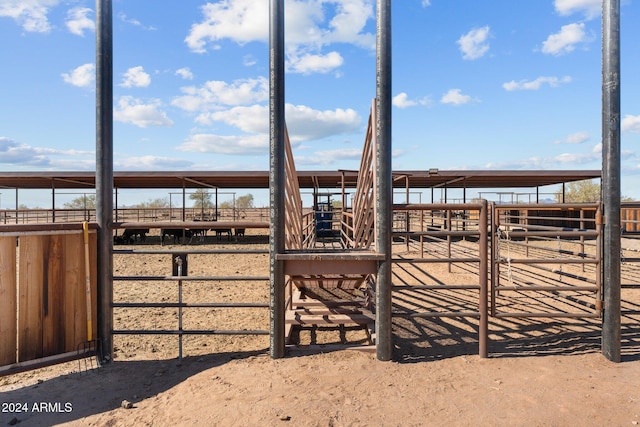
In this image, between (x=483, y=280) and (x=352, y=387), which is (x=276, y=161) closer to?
(x=352, y=387)

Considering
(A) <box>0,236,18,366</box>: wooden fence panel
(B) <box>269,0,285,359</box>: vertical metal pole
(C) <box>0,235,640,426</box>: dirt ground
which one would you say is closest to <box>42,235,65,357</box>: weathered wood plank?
(A) <box>0,236,18,366</box>: wooden fence panel

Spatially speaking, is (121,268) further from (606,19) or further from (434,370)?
(606,19)

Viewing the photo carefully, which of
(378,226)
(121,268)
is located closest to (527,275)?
(378,226)

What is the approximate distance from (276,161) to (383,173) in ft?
3.46

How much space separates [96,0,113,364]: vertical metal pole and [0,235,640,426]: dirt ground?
0.50 metres

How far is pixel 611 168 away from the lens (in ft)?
11.5

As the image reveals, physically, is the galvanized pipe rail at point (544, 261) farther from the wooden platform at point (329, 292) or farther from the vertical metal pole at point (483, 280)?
the wooden platform at point (329, 292)

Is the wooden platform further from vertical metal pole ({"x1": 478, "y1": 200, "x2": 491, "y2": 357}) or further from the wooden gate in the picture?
the wooden gate

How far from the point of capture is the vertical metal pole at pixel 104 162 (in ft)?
11.6

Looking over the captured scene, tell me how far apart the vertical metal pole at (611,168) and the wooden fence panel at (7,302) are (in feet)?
18.3

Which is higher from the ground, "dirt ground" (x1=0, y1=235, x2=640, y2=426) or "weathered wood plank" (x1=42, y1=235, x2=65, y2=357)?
"weathered wood plank" (x1=42, y1=235, x2=65, y2=357)

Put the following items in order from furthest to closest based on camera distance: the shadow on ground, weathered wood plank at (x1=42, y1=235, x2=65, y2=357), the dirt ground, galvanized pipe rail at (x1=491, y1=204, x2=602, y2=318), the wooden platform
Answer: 1. galvanized pipe rail at (x1=491, y1=204, x2=602, y2=318)
2. the wooden platform
3. weathered wood plank at (x1=42, y1=235, x2=65, y2=357)
4. the shadow on ground
5. the dirt ground

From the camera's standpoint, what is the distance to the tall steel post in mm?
3422

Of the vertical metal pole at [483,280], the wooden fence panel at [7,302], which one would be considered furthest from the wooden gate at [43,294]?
the vertical metal pole at [483,280]
